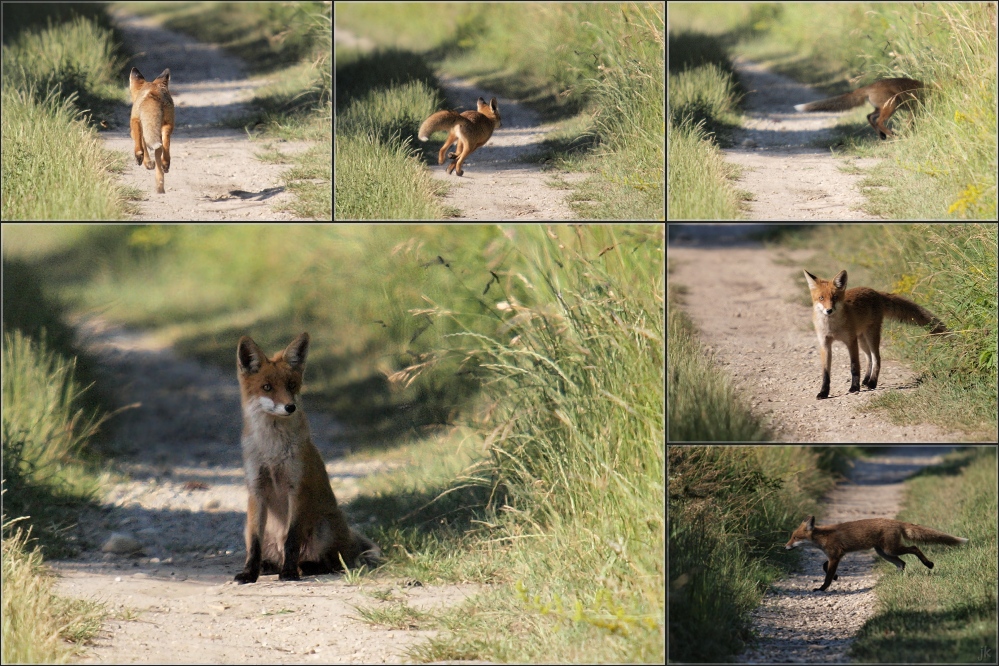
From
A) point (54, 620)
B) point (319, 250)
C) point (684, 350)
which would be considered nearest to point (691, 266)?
point (684, 350)

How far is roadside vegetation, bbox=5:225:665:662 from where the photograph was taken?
576 centimetres

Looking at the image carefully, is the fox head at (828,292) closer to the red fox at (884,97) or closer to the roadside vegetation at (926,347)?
the roadside vegetation at (926,347)

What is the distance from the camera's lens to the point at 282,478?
621 cm

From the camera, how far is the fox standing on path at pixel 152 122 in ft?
22.8

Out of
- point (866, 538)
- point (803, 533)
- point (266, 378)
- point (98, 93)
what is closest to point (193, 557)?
point (266, 378)

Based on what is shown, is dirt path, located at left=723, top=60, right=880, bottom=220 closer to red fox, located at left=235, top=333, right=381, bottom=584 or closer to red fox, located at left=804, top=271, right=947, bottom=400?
red fox, located at left=804, top=271, right=947, bottom=400

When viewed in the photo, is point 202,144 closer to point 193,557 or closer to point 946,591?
point 193,557

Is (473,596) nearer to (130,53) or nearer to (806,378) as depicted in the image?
(806,378)

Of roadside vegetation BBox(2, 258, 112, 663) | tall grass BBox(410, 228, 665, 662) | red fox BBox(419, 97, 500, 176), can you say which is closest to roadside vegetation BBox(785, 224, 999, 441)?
tall grass BBox(410, 228, 665, 662)

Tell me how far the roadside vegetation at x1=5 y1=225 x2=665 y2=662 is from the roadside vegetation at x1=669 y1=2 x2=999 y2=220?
1083 millimetres

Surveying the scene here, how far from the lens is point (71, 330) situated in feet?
25.0

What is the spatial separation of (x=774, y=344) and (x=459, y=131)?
101 inches

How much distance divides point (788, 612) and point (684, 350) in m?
1.72

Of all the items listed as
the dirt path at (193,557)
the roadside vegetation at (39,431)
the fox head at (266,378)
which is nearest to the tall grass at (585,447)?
the dirt path at (193,557)
